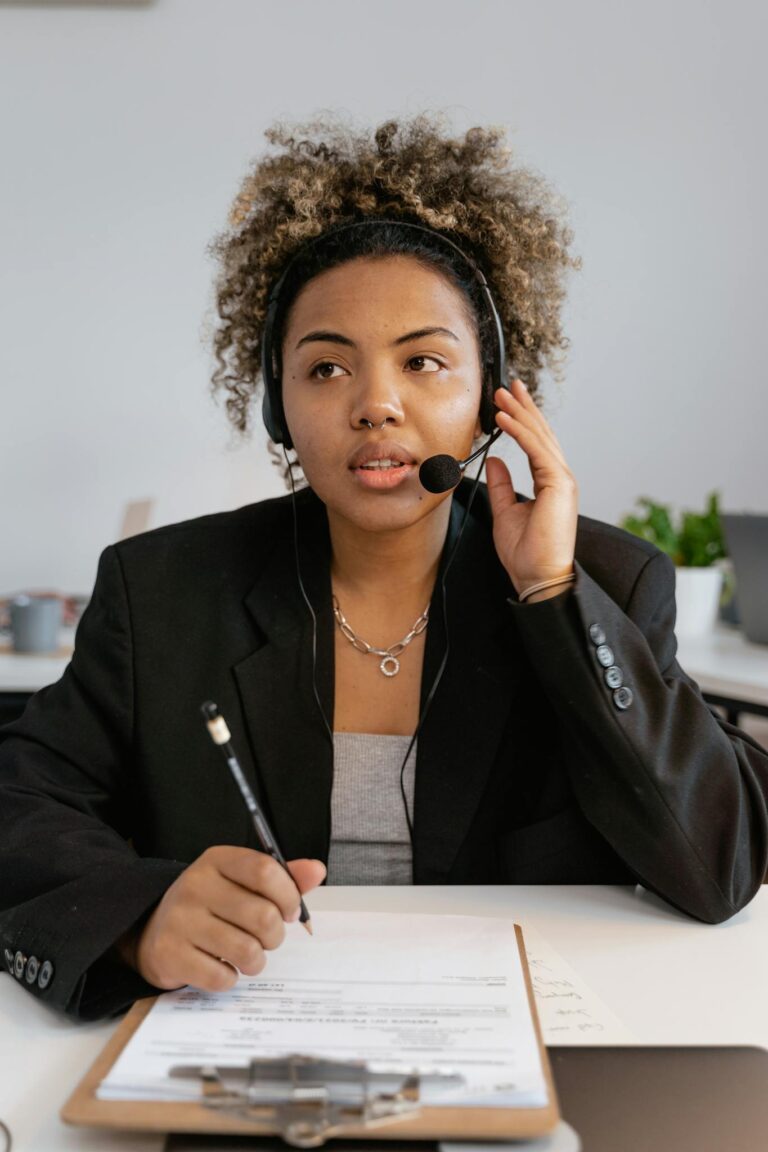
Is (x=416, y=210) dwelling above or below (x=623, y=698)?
above

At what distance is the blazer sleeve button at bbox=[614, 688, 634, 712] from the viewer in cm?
110

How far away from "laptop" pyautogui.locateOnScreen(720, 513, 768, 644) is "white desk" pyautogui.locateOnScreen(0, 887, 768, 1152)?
127 cm

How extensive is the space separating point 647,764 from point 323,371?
1.76 ft

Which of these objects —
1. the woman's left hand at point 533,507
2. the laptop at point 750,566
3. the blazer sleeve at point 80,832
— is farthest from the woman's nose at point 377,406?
the laptop at point 750,566

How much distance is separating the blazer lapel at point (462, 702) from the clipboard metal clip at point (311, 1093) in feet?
1.74

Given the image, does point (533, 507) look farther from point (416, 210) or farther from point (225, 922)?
point (225, 922)

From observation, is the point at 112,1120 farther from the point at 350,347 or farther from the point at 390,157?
the point at 390,157

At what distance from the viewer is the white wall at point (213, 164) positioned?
11.4 feet

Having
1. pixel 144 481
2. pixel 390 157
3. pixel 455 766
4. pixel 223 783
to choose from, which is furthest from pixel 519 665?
pixel 144 481

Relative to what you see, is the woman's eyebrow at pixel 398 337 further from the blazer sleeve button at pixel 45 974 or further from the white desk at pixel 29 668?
the white desk at pixel 29 668

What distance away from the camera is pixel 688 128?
3684 mm

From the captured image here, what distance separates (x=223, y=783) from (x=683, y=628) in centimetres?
158

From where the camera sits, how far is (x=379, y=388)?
1.22 m

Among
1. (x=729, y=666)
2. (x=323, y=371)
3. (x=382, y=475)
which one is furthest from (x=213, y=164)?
(x=382, y=475)
